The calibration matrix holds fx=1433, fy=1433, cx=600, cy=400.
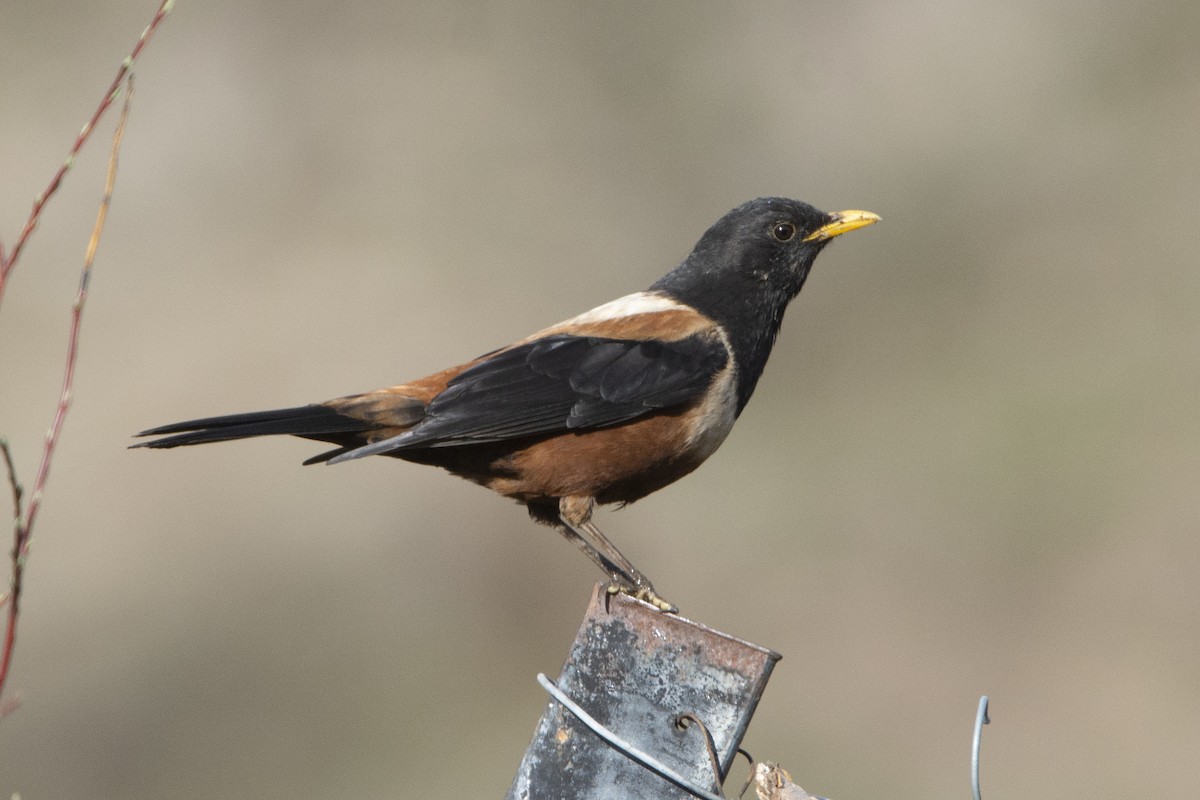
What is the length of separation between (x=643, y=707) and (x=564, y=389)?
76.1 inches

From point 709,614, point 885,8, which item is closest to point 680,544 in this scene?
point 709,614

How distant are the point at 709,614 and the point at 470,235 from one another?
385 centimetres

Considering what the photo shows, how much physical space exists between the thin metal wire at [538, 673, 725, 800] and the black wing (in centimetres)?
168

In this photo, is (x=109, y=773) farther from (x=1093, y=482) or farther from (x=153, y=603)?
(x=1093, y=482)

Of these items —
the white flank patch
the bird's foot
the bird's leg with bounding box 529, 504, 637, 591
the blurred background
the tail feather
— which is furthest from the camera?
the blurred background

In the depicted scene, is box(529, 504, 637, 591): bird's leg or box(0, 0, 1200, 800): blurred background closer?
box(529, 504, 637, 591): bird's leg

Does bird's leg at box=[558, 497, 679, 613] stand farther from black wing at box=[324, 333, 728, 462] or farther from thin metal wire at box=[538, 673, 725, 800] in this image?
thin metal wire at box=[538, 673, 725, 800]

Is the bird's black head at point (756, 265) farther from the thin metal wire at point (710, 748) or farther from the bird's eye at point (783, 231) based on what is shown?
the thin metal wire at point (710, 748)

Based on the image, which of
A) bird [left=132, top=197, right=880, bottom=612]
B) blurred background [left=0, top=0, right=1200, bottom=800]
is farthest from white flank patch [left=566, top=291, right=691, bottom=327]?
blurred background [left=0, top=0, right=1200, bottom=800]

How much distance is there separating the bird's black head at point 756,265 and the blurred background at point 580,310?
3.81 m

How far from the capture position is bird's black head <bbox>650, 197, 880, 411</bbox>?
5.01 m

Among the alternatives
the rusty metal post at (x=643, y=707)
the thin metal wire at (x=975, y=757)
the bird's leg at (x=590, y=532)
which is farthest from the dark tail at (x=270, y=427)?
the thin metal wire at (x=975, y=757)

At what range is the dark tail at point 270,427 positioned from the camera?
3.99 meters

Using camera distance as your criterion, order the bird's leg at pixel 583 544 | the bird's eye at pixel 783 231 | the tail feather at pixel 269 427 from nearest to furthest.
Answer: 1. the tail feather at pixel 269 427
2. the bird's leg at pixel 583 544
3. the bird's eye at pixel 783 231
